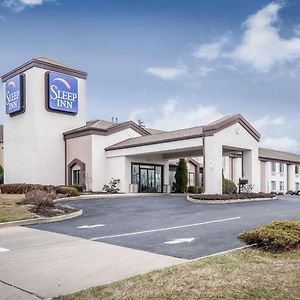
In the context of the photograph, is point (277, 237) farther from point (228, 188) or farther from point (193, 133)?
point (228, 188)

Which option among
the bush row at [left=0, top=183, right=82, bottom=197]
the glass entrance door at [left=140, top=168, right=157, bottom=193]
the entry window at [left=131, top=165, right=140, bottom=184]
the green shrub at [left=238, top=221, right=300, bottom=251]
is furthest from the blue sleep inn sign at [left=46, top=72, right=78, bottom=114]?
the green shrub at [left=238, top=221, right=300, bottom=251]

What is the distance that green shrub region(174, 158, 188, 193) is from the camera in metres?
39.6

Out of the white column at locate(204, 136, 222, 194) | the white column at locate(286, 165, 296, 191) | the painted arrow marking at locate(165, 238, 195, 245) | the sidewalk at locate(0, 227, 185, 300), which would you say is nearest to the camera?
the sidewalk at locate(0, 227, 185, 300)

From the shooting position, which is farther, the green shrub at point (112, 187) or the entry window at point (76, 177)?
the entry window at point (76, 177)

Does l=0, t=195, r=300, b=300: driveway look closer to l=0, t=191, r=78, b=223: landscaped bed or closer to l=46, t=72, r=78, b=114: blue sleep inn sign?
l=0, t=191, r=78, b=223: landscaped bed

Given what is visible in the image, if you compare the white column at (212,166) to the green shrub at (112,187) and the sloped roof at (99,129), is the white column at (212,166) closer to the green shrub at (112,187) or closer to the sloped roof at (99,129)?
the green shrub at (112,187)

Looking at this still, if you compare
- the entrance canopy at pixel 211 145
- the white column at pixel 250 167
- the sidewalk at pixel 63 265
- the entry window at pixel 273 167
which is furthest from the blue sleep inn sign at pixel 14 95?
the entry window at pixel 273 167

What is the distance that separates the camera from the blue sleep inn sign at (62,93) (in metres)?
36.1

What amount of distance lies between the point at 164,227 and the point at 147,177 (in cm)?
2388

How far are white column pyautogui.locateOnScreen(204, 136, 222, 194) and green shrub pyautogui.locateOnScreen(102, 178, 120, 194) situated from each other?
9192 millimetres

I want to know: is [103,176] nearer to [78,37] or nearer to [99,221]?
[99,221]

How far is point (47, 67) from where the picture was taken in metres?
36.4

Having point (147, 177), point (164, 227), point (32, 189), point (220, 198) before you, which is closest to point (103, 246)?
point (164, 227)

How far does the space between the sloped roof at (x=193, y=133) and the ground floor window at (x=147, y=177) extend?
2.43 metres
